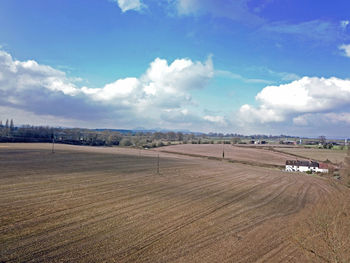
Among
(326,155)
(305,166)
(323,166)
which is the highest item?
(326,155)

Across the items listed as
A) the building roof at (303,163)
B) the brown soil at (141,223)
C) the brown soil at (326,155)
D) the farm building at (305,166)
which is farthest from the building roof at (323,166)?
the brown soil at (141,223)

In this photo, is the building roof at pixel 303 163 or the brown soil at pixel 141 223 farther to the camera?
the building roof at pixel 303 163

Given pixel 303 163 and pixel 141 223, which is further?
pixel 303 163

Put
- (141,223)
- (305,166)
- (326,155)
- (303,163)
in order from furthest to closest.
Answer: (326,155)
(303,163)
(305,166)
(141,223)

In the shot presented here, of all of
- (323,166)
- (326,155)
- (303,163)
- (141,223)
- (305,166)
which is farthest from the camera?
(326,155)

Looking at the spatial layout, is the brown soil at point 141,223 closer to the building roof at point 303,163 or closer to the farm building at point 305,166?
the farm building at point 305,166

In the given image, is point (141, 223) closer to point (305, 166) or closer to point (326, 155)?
point (305, 166)

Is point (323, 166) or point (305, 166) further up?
point (323, 166)

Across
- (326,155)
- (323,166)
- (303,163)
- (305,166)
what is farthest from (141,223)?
(326,155)
